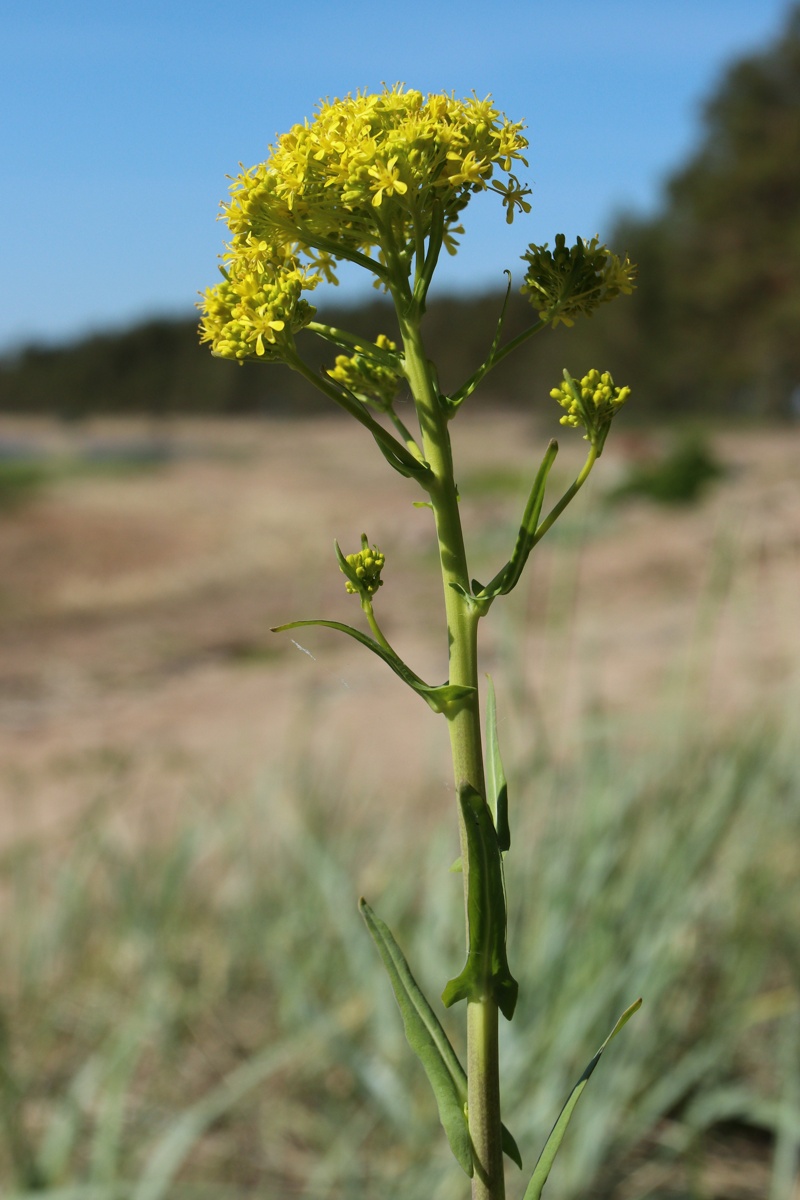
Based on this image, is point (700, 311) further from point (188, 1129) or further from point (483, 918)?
point (483, 918)

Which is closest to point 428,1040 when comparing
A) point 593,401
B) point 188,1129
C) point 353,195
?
point 593,401

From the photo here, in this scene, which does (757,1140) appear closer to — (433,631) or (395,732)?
(395,732)

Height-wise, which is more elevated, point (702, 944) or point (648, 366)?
point (648, 366)

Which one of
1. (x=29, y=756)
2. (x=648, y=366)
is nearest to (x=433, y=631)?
(x=29, y=756)

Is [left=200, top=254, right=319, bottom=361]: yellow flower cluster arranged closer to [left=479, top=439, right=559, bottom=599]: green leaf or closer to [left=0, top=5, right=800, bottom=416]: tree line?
[left=479, top=439, right=559, bottom=599]: green leaf

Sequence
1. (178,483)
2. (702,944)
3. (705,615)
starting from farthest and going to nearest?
(178,483), (702,944), (705,615)

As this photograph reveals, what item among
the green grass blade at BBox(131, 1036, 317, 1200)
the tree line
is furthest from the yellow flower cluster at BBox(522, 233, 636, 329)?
the tree line

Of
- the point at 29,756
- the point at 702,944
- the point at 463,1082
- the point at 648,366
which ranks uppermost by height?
the point at 648,366
